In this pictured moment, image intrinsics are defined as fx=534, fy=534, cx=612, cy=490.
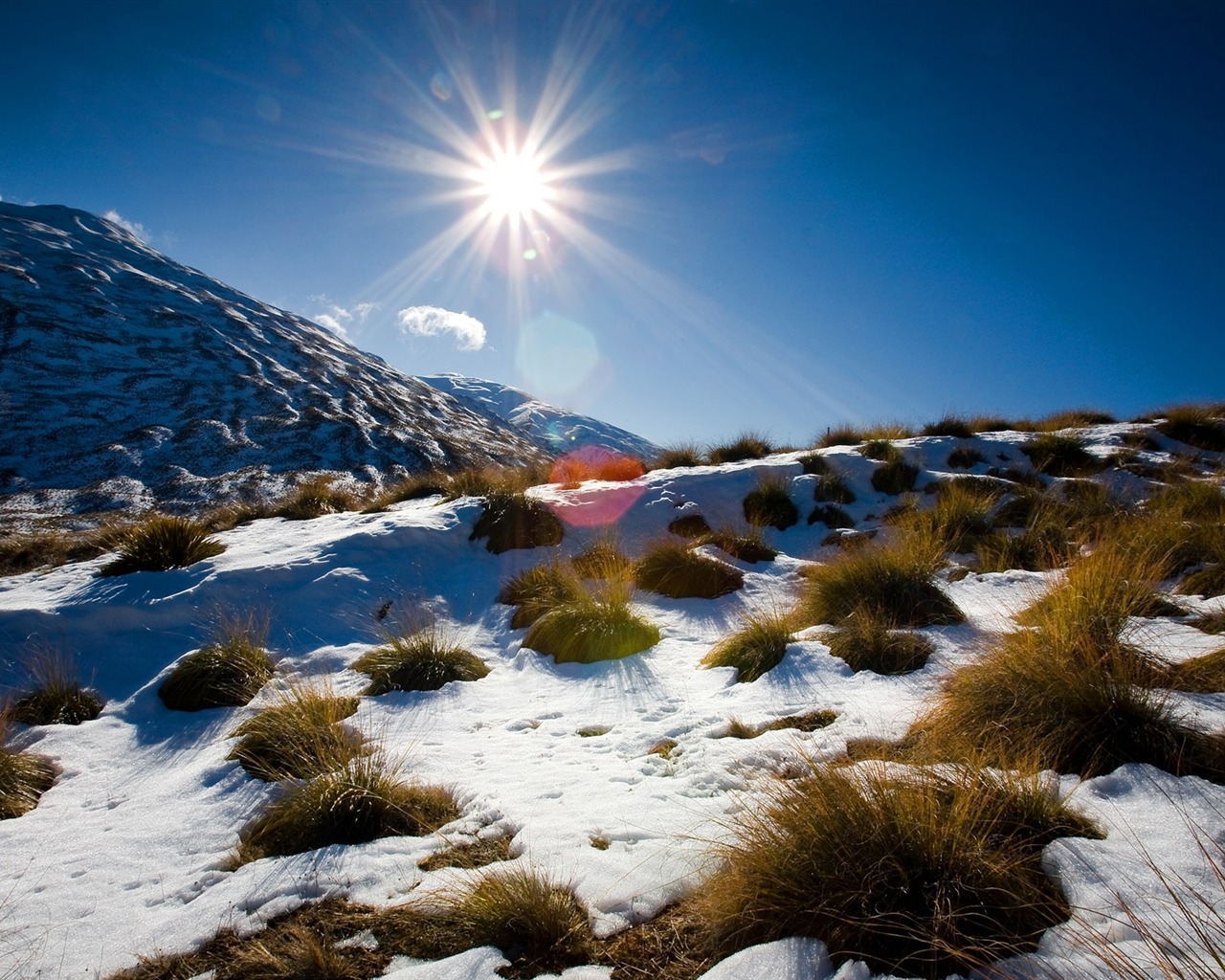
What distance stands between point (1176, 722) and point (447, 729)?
411 cm

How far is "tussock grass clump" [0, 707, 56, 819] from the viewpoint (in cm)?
323

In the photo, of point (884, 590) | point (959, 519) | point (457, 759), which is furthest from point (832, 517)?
point (457, 759)

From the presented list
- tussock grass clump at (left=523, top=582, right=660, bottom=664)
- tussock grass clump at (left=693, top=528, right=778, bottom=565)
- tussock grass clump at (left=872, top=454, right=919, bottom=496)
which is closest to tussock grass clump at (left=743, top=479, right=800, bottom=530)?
tussock grass clump at (left=693, top=528, right=778, bottom=565)

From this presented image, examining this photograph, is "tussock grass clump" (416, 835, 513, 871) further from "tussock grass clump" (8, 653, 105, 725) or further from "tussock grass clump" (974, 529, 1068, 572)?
"tussock grass clump" (974, 529, 1068, 572)

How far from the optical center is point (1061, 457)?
9.83 m

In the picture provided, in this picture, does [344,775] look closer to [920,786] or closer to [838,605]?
[920,786]

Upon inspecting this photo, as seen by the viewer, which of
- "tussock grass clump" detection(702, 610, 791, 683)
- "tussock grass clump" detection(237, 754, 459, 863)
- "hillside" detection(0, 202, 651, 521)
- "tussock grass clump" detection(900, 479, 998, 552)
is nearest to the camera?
"tussock grass clump" detection(237, 754, 459, 863)

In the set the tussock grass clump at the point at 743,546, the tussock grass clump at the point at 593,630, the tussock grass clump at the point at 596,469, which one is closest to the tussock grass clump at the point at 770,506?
the tussock grass clump at the point at 743,546

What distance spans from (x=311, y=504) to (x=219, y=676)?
5.95 meters

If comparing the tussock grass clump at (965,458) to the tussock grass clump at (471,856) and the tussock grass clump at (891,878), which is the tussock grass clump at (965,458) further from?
the tussock grass clump at (471,856)

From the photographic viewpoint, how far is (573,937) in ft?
6.23

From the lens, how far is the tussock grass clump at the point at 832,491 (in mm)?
9125

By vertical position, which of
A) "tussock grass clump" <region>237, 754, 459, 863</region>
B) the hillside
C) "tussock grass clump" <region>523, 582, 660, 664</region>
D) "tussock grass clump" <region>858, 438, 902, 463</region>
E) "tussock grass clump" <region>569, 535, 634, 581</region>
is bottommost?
"tussock grass clump" <region>237, 754, 459, 863</region>

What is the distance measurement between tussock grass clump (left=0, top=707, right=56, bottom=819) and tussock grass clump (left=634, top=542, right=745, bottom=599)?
5.31m
